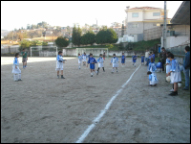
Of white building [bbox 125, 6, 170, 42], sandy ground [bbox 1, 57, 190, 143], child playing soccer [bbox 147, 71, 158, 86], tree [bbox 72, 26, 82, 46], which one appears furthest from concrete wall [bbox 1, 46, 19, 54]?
sandy ground [bbox 1, 57, 190, 143]

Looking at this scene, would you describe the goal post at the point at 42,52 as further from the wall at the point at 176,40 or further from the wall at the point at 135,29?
the wall at the point at 176,40

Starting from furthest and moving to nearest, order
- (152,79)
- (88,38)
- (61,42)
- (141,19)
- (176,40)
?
(61,42) → (88,38) → (141,19) → (176,40) → (152,79)

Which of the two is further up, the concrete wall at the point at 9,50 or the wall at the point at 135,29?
the wall at the point at 135,29

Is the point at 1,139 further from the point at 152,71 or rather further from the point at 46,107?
the point at 152,71

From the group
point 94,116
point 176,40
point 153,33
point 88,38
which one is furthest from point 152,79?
point 88,38

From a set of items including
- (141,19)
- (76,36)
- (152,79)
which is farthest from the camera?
(76,36)

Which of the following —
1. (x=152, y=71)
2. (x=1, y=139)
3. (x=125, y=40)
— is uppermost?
(x=125, y=40)

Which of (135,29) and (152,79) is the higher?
(135,29)

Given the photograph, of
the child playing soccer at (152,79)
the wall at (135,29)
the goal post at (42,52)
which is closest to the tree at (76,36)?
the goal post at (42,52)

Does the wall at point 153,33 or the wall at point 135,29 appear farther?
the wall at point 135,29

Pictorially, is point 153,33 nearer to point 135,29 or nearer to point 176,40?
point 135,29

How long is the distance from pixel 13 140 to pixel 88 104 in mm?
3087

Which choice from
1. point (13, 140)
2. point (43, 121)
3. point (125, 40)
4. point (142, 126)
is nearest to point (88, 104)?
point (43, 121)

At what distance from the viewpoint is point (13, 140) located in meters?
4.22
